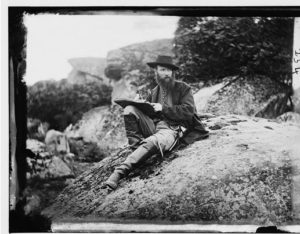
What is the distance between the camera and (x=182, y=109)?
5.31 m

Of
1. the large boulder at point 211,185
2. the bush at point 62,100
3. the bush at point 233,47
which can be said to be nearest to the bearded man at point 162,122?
the large boulder at point 211,185

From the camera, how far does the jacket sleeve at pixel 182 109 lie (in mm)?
5312

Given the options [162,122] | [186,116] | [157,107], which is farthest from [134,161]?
[186,116]

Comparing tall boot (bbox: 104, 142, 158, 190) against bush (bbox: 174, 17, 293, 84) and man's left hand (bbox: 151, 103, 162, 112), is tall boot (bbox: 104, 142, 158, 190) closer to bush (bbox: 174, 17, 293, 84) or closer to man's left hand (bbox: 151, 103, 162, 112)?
man's left hand (bbox: 151, 103, 162, 112)

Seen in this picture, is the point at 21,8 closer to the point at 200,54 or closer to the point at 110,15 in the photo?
the point at 110,15

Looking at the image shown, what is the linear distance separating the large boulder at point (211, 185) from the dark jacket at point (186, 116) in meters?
0.11

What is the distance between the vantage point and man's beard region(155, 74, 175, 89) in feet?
17.7

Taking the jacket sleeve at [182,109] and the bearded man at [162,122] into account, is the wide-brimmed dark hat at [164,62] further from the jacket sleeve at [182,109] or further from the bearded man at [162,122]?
the jacket sleeve at [182,109]

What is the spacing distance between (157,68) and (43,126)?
4.89 feet

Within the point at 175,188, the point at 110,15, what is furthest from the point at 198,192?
the point at 110,15

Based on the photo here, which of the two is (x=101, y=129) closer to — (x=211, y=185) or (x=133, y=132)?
(x=133, y=132)

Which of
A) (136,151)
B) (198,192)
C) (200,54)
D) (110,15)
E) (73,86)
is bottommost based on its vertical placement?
(198,192)

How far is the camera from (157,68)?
5.42m

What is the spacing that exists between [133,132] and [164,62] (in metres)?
0.90
